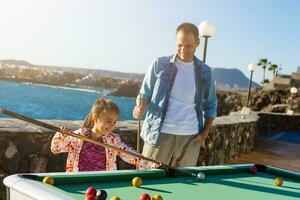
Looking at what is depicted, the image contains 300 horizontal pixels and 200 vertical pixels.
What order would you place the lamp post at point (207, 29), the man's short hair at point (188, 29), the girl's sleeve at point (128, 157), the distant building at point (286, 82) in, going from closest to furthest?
1. the girl's sleeve at point (128, 157)
2. the man's short hair at point (188, 29)
3. the lamp post at point (207, 29)
4. the distant building at point (286, 82)

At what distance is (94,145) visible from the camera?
9.39 ft

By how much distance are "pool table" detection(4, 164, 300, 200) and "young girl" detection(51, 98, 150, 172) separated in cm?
41

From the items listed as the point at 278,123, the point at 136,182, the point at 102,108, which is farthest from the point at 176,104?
the point at 278,123

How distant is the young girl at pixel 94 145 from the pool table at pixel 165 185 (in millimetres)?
414

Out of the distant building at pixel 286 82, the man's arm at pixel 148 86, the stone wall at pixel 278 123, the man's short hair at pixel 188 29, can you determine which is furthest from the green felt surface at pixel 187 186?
the distant building at pixel 286 82

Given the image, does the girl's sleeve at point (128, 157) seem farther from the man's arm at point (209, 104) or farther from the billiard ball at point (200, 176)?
the man's arm at point (209, 104)

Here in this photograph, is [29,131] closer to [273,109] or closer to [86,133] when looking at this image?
[86,133]

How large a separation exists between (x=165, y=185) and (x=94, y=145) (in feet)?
2.00

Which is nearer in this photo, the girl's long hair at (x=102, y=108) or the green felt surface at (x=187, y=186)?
the green felt surface at (x=187, y=186)

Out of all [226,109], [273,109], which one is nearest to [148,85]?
[273,109]

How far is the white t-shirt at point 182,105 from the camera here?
10.8 ft

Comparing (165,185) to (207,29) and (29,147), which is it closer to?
(29,147)

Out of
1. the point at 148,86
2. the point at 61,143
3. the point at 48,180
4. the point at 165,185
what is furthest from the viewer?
the point at 148,86

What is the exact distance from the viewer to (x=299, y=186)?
281 centimetres
